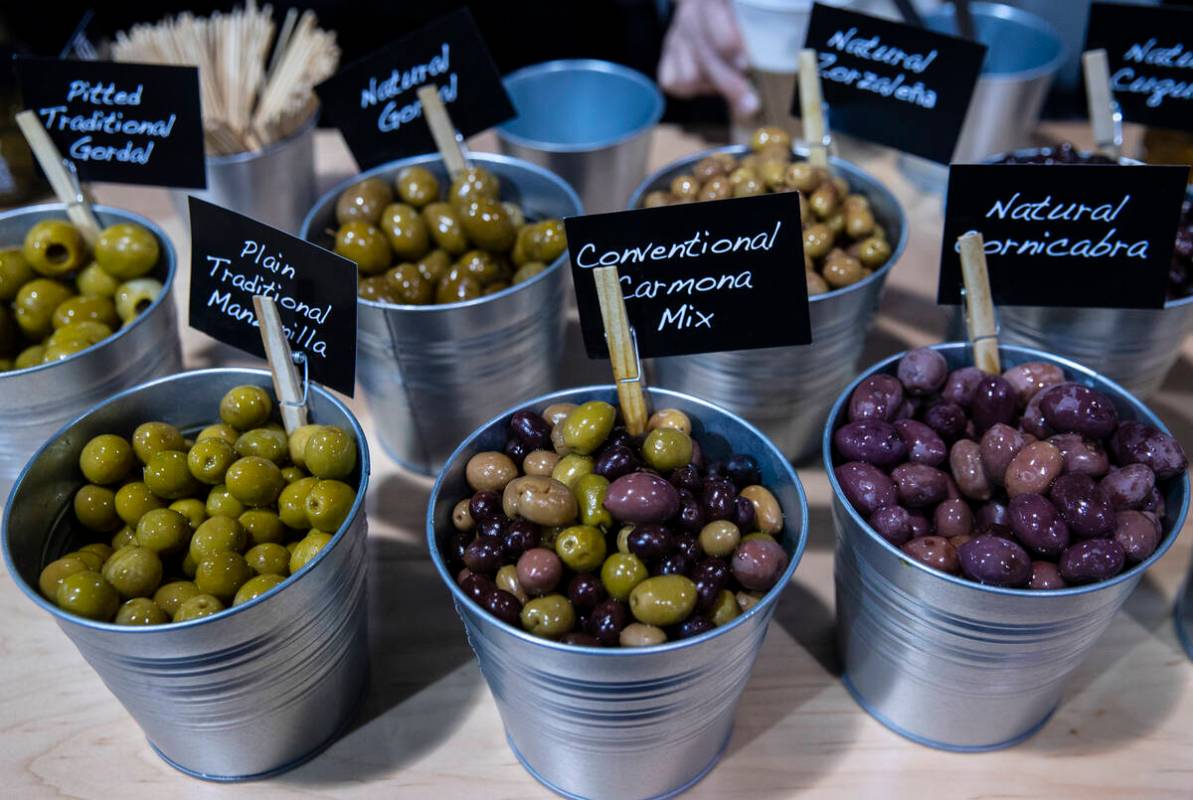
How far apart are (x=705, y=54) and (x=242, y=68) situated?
0.78 m

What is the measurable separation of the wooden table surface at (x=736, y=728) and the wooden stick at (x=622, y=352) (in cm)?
28

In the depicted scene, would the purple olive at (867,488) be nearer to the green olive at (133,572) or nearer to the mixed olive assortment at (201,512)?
the mixed olive assortment at (201,512)

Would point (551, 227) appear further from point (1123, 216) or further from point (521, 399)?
point (1123, 216)

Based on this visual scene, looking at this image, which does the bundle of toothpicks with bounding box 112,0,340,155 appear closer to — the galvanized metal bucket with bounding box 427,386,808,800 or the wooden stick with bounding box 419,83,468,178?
the wooden stick with bounding box 419,83,468,178

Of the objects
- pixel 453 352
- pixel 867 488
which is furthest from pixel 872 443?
pixel 453 352

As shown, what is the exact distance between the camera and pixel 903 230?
3.77 feet

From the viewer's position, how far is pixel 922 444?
916 mm

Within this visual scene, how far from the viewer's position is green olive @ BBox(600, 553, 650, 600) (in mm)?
807

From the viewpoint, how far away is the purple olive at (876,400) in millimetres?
933

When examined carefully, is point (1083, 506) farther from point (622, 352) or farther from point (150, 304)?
point (150, 304)

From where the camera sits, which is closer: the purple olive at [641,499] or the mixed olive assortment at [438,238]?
the purple olive at [641,499]

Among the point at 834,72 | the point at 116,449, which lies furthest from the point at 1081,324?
the point at 116,449

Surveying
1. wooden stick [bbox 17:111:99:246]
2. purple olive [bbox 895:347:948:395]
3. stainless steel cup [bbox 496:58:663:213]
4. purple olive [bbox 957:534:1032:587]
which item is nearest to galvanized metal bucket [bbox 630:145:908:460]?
purple olive [bbox 895:347:948:395]

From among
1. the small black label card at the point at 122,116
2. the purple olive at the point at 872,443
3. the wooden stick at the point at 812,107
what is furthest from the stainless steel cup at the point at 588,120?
the purple olive at the point at 872,443
